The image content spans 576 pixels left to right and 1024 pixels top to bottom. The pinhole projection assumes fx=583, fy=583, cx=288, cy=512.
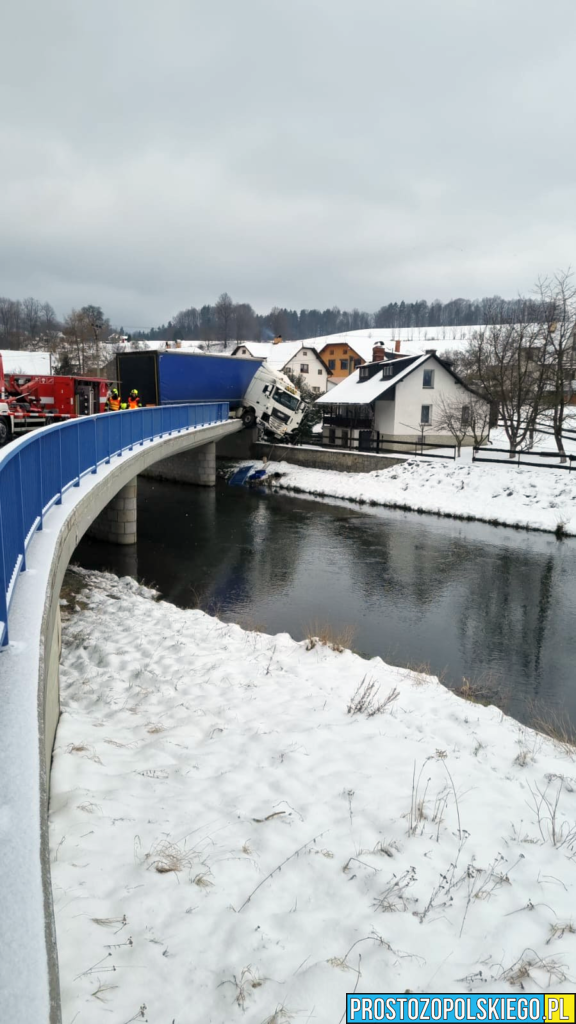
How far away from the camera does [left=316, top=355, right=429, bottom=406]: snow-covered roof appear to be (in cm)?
3834

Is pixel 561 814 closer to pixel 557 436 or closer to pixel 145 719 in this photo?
pixel 145 719

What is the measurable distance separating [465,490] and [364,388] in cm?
1604

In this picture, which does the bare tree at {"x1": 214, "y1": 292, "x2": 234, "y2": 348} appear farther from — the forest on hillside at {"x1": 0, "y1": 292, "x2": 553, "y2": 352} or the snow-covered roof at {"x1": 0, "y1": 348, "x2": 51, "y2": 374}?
the snow-covered roof at {"x1": 0, "y1": 348, "x2": 51, "y2": 374}

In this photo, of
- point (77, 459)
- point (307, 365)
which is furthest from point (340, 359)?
point (77, 459)

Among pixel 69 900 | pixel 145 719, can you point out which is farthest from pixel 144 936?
pixel 145 719

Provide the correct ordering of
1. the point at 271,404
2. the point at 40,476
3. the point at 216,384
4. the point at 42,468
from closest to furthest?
the point at 40,476 < the point at 42,468 < the point at 216,384 < the point at 271,404

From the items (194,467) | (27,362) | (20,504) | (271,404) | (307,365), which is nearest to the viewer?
(20,504)

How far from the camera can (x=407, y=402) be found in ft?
128

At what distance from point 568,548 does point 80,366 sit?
5778cm

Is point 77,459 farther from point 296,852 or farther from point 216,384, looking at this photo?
point 216,384

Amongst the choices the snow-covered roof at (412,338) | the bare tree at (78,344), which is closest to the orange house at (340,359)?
the snow-covered roof at (412,338)

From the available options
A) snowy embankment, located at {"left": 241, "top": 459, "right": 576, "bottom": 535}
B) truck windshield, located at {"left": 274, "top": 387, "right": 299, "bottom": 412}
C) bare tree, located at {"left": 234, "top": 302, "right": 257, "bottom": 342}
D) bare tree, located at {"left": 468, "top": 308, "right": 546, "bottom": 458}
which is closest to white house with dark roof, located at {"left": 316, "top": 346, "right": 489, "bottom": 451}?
bare tree, located at {"left": 468, "top": 308, "right": 546, "bottom": 458}

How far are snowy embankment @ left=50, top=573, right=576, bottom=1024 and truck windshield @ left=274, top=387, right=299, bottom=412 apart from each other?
29.7 meters

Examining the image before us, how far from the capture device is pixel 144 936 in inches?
129
